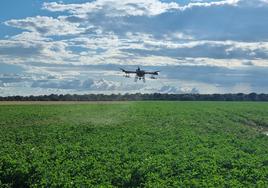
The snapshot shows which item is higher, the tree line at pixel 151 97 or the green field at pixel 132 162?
the tree line at pixel 151 97

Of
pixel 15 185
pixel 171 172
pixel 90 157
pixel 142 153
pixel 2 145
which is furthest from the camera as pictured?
pixel 2 145

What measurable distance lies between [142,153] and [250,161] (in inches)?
154

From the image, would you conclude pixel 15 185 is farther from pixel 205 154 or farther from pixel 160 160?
pixel 205 154

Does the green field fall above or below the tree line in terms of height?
below

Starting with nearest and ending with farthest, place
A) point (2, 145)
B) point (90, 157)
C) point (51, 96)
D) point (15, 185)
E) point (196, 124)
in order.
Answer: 1. point (15, 185)
2. point (90, 157)
3. point (2, 145)
4. point (196, 124)
5. point (51, 96)

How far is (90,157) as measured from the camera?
16.6 metres

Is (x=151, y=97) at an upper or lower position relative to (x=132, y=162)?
upper

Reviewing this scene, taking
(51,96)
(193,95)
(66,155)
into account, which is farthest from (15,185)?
(193,95)

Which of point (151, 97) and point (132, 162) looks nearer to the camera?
point (132, 162)

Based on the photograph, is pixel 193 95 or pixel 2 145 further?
pixel 193 95

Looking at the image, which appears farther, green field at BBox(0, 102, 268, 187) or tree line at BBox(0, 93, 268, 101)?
tree line at BBox(0, 93, 268, 101)

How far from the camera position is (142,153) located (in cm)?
1770

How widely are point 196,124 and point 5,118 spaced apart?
14.4 metres

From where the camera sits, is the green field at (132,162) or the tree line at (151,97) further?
the tree line at (151,97)
